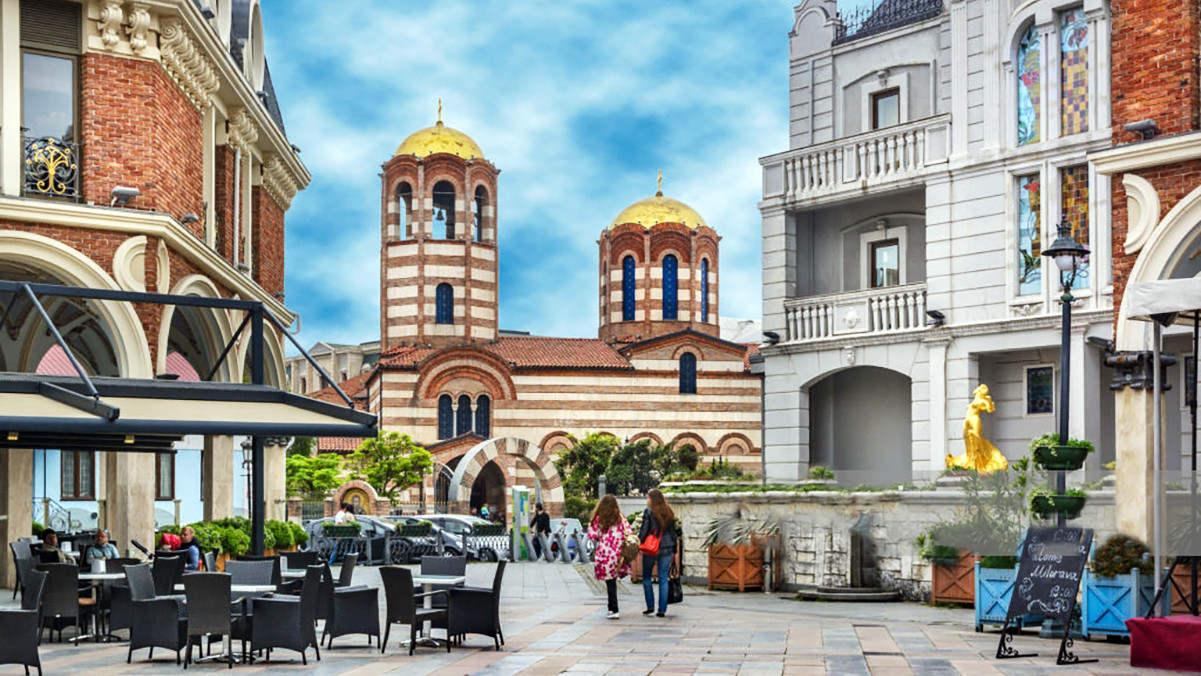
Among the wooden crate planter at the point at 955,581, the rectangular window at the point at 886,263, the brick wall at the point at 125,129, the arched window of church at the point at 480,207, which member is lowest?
the wooden crate planter at the point at 955,581

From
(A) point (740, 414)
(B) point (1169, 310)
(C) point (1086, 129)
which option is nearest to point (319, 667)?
(B) point (1169, 310)

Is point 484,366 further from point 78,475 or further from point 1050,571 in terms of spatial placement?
point 1050,571

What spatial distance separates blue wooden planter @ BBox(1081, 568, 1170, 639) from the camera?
13.1 m

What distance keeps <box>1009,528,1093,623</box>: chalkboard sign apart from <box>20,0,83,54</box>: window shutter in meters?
13.0

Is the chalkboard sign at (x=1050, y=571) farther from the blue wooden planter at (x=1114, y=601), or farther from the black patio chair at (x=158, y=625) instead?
the black patio chair at (x=158, y=625)

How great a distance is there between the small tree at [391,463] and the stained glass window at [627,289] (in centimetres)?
1718

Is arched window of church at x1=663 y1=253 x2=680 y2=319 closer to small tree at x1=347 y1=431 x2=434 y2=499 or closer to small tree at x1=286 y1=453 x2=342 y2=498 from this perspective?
small tree at x1=347 y1=431 x2=434 y2=499

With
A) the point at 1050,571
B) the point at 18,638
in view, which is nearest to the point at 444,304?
the point at 1050,571

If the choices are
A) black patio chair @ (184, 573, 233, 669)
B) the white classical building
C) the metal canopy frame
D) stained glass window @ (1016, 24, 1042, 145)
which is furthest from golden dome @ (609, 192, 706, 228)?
black patio chair @ (184, 573, 233, 669)

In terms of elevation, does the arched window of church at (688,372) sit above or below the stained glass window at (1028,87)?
below

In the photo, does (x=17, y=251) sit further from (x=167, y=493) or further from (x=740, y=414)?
(x=740, y=414)

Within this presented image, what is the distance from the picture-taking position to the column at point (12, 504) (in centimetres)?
2092

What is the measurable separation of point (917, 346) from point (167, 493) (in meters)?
25.6

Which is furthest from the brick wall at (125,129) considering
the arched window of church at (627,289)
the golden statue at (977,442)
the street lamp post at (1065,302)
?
the arched window of church at (627,289)
